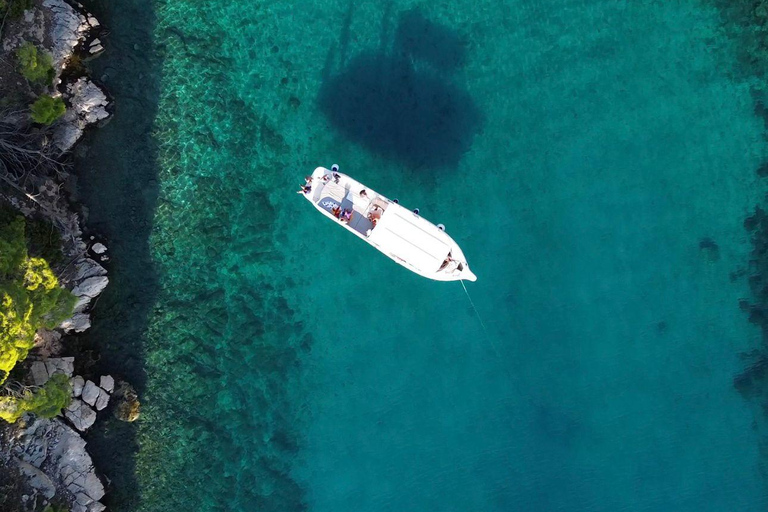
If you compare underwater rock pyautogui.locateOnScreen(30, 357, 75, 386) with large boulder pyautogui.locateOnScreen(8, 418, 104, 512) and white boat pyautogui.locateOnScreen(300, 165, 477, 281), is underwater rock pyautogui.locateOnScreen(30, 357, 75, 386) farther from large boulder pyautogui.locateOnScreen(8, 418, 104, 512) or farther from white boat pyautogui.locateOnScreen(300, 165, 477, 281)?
white boat pyautogui.locateOnScreen(300, 165, 477, 281)

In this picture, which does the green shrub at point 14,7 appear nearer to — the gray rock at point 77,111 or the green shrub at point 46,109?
the gray rock at point 77,111

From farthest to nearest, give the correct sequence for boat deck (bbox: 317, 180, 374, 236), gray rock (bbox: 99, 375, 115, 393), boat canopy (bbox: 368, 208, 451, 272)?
gray rock (bbox: 99, 375, 115, 393)
boat deck (bbox: 317, 180, 374, 236)
boat canopy (bbox: 368, 208, 451, 272)

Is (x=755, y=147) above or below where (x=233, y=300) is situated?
above

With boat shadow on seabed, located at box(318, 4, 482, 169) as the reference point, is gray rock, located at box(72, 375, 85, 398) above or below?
below

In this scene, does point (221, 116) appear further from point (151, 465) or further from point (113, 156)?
point (151, 465)

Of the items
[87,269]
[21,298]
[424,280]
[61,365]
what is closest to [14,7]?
[87,269]

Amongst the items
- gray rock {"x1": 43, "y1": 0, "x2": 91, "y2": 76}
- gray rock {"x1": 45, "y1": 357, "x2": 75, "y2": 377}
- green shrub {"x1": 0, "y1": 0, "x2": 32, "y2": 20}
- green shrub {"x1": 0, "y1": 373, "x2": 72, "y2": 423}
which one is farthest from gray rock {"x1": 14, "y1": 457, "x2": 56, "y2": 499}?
green shrub {"x1": 0, "y1": 0, "x2": 32, "y2": 20}

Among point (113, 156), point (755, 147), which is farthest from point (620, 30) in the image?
A: point (113, 156)

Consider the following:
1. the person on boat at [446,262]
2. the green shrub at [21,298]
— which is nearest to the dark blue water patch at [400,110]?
the person on boat at [446,262]

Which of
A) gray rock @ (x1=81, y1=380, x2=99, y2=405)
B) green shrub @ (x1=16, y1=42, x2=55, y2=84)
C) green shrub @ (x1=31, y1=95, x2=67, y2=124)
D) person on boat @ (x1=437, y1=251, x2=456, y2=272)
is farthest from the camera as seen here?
gray rock @ (x1=81, y1=380, x2=99, y2=405)
